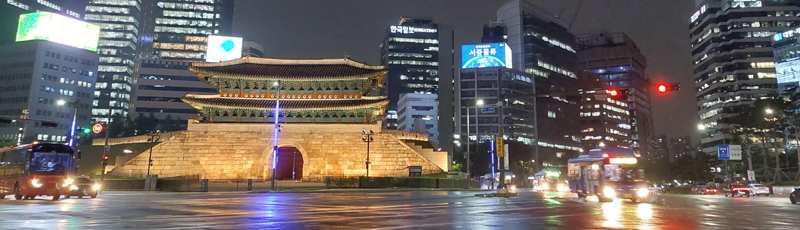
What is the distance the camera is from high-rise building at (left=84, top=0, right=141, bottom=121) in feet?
423

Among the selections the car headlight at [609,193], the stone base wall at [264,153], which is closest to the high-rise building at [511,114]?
the stone base wall at [264,153]

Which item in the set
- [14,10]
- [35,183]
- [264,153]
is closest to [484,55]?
[264,153]

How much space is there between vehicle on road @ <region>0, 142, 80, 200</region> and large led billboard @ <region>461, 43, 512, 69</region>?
301 ft

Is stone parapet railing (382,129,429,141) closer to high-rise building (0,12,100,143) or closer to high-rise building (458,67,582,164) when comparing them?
high-rise building (458,67,582,164)

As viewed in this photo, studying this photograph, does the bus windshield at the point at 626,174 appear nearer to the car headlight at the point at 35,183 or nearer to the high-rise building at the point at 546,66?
the car headlight at the point at 35,183

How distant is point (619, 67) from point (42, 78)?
177 metres

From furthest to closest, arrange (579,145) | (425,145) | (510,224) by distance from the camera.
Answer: (579,145) → (425,145) → (510,224)

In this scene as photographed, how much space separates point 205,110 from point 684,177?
2656 inches

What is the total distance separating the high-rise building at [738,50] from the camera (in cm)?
10100

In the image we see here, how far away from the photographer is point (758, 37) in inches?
4003

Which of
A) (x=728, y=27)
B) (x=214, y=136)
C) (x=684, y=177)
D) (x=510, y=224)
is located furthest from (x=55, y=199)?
(x=728, y=27)

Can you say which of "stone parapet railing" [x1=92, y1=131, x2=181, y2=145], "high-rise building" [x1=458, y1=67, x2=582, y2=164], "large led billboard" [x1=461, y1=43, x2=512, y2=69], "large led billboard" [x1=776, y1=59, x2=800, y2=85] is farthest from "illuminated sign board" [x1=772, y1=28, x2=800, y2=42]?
"stone parapet railing" [x1=92, y1=131, x2=181, y2=145]

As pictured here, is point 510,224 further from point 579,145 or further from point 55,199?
point 579,145

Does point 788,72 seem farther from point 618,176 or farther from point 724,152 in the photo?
point 618,176
